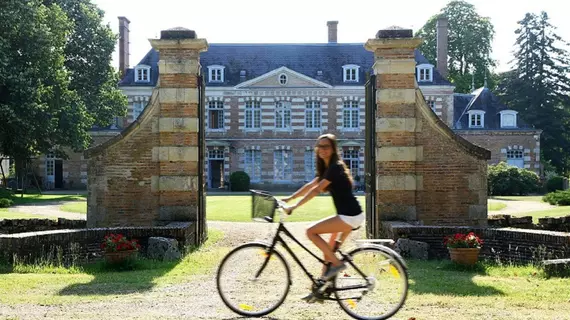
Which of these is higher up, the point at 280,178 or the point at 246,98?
the point at 246,98

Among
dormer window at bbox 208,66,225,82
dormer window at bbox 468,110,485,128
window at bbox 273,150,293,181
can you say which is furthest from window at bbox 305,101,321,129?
dormer window at bbox 468,110,485,128

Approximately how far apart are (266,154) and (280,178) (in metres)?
1.95

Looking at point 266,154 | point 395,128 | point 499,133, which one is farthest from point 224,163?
point 395,128

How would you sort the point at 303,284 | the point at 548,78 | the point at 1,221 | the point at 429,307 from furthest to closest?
1. the point at 548,78
2. the point at 1,221
3. the point at 303,284
4. the point at 429,307

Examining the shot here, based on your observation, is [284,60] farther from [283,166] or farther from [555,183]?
[555,183]

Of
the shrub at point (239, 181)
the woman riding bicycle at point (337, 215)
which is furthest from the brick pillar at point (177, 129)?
the shrub at point (239, 181)

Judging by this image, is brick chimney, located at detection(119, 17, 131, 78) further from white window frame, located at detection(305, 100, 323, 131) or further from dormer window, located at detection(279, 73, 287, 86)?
white window frame, located at detection(305, 100, 323, 131)

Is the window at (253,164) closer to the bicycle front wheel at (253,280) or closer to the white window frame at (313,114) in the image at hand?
the white window frame at (313,114)

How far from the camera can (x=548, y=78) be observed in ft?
172

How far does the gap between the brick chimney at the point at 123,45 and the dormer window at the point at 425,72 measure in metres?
21.7

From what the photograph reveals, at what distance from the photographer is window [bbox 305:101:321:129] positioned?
47.5m

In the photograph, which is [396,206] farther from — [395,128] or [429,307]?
[429,307]

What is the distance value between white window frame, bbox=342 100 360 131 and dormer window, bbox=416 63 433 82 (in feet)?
16.1

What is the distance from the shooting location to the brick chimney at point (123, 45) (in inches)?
1983
